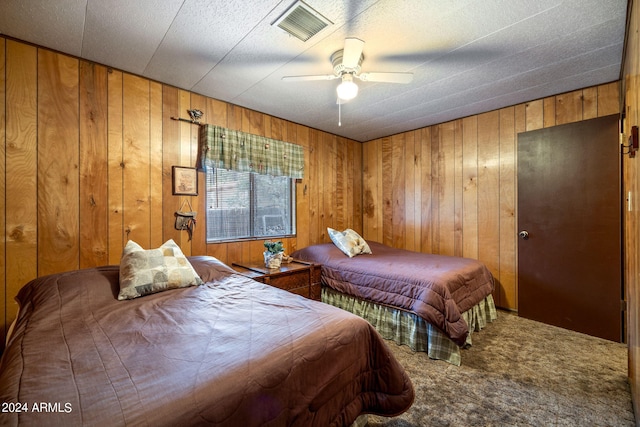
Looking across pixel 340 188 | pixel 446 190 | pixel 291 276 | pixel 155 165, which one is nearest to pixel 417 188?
pixel 446 190

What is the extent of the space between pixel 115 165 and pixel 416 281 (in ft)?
8.99

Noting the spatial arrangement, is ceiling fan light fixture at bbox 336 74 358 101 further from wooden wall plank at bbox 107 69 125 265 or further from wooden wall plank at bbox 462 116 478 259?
wooden wall plank at bbox 462 116 478 259

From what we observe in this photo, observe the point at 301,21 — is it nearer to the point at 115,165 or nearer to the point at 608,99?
the point at 115,165

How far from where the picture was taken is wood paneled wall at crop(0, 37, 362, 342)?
189cm

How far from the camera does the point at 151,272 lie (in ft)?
5.77

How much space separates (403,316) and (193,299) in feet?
5.83

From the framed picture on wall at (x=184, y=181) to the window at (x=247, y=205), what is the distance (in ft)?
0.48

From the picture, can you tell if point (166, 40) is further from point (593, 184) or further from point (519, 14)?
point (593, 184)

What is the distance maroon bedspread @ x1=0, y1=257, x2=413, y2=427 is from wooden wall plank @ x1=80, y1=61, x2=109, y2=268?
0.48 meters

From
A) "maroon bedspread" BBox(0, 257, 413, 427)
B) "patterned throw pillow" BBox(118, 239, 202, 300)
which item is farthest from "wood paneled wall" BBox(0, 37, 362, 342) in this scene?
"patterned throw pillow" BBox(118, 239, 202, 300)

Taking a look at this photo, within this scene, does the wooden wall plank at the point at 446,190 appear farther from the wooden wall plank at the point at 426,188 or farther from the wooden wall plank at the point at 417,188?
the wooden wall plank at the point at 417,188

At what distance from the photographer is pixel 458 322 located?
214 centimetres

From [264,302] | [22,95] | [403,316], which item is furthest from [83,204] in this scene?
[403,316]

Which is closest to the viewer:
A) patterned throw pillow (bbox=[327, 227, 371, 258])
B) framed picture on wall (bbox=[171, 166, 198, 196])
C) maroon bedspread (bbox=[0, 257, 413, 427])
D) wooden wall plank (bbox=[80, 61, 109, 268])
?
maroon bedspread (bbox=[0, 257, 413, 427])
